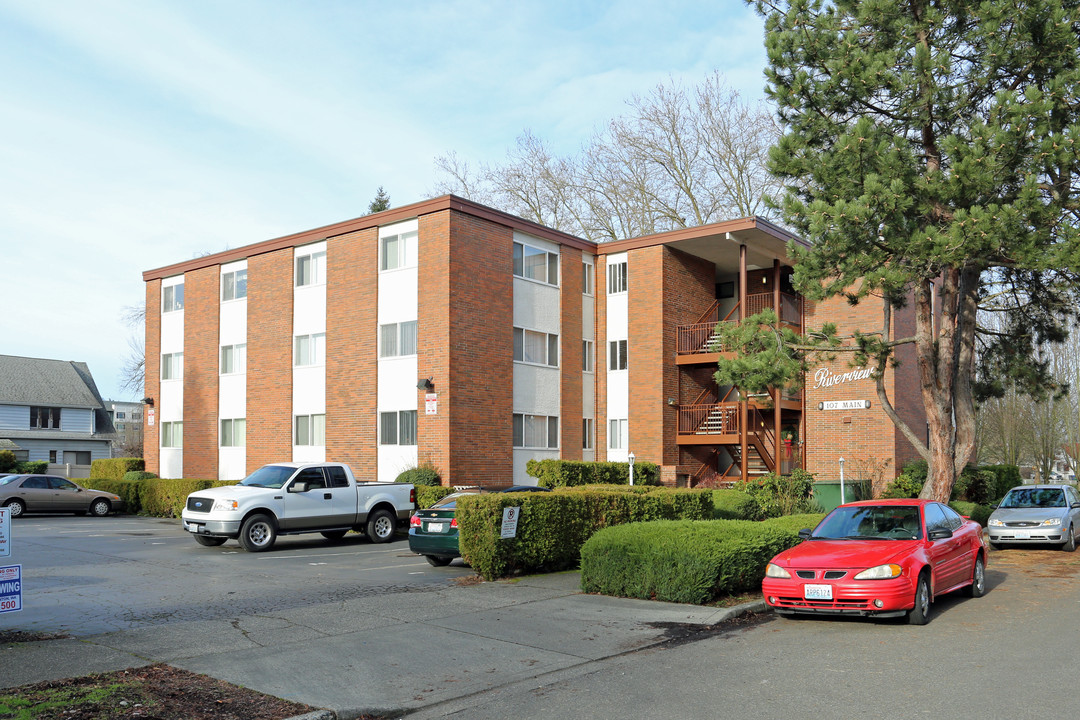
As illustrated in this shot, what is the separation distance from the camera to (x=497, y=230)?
26.8m

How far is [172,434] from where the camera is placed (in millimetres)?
34438

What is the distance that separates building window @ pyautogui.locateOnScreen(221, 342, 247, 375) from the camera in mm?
31594

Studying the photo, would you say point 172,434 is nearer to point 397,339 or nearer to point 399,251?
point 397,339

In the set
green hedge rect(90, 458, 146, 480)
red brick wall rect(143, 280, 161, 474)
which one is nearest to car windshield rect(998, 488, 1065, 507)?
red brick wall rect(143, 280, 161, 474)

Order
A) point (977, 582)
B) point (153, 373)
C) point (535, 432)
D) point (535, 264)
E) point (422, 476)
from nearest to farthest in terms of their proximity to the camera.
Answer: point (977, 582) < point (422, 476) < point (535, 432) < point (535, 264) < point (153, 373)

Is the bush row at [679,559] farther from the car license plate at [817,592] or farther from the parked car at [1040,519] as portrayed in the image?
the parked car at [1040,519]

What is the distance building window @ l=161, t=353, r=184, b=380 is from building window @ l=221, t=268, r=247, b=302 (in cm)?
365

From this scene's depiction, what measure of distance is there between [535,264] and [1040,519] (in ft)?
51.6

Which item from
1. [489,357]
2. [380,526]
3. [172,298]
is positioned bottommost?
[380,526]

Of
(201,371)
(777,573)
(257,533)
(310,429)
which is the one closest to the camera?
(777,573)

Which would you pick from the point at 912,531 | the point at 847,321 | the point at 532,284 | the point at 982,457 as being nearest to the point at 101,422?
the point at 532,284

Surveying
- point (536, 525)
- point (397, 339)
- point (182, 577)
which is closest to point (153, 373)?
point (397, 339)

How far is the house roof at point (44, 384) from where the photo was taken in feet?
172

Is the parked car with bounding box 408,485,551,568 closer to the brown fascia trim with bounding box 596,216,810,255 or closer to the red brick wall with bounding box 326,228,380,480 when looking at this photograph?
the red brick wall with bounding box 326,228,380,480
